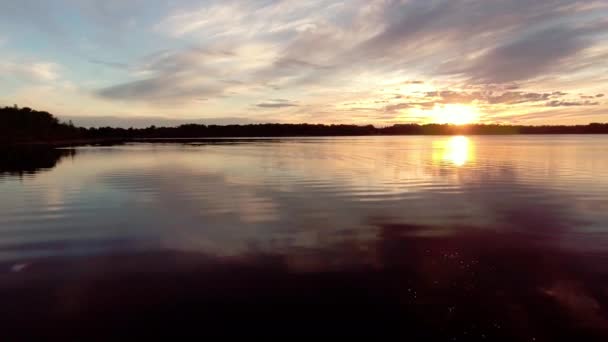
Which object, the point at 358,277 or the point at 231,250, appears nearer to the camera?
the point at 358,277

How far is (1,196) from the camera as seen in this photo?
26.0 meters

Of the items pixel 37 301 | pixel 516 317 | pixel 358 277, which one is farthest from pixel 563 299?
pixel 37 301

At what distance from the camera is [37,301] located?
971cm

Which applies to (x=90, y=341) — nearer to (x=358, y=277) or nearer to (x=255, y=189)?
(x=358, y=277)

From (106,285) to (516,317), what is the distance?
10.4 m

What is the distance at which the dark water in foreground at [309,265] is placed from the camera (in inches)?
337

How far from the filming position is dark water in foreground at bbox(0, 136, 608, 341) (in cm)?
857

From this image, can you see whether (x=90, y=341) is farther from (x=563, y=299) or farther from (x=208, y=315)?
(x=563, y=299)

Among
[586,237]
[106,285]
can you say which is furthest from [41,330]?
[586,237]

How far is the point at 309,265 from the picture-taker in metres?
12.0

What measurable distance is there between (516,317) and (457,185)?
2225 cm

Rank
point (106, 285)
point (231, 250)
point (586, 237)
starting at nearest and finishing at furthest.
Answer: point (106, 285) < point (231, 250) < point (586, 237)

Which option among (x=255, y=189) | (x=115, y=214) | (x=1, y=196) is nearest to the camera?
(x=115, y=214)

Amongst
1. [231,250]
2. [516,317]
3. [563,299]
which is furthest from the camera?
[231,250]
